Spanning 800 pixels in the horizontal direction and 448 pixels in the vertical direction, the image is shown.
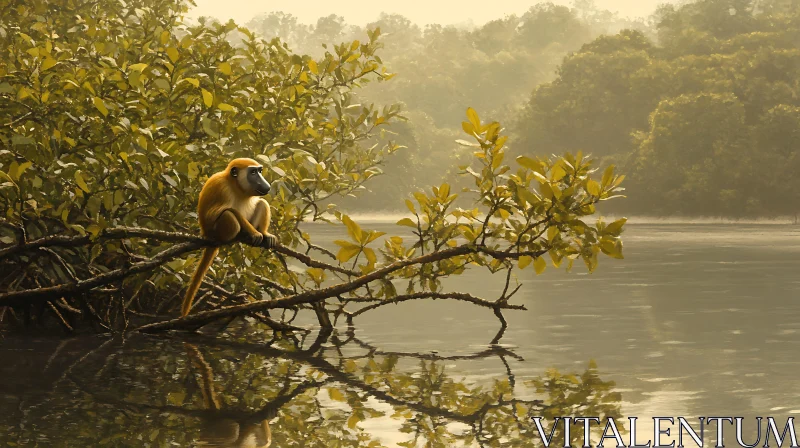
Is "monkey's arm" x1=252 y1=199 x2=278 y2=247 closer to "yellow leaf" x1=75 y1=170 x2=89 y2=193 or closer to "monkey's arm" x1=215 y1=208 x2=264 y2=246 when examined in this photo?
"monkey's arm" x1=215 y1=208 x2=264 y2=246

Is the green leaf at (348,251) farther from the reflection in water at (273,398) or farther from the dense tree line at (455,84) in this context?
the dense tree line at (455,84)

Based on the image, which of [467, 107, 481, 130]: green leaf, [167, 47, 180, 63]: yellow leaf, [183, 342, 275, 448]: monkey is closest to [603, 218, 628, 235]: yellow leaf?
[467, 107, 481, 130]: green leaf

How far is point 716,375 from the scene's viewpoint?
1223 centimetres

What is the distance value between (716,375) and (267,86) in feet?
20.2

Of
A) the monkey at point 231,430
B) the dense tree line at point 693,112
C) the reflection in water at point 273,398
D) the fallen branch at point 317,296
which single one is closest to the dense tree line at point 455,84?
the dense tree line at point 693,112

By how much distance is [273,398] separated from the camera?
1055 centimetres

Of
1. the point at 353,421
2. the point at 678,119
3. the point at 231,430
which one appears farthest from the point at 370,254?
the point at 678,119

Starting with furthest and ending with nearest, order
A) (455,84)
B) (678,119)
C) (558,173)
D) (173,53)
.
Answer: (455,84), (678,119), (173,53), (558,173)

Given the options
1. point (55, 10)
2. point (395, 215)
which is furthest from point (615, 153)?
point (55, 10)

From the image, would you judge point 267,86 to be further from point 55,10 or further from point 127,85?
point 55,10

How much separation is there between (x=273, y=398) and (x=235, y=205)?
167 centimetres

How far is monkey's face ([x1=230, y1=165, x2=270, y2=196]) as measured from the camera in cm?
1041

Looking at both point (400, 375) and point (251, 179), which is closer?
point (251, 179)

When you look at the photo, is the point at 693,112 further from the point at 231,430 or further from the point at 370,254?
the point at 231,430
